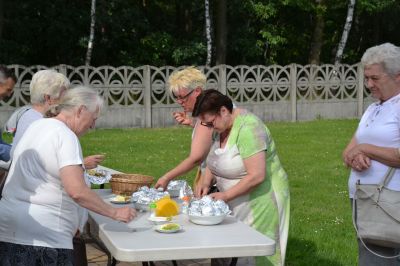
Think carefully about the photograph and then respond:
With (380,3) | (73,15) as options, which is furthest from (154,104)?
(380,3)

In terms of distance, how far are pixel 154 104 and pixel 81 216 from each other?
15083 millimetres

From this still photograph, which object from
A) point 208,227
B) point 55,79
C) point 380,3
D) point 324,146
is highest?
point 380,3

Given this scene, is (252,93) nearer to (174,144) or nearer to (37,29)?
(174,144)

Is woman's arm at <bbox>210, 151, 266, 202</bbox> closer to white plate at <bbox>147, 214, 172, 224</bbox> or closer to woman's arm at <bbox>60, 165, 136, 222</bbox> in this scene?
white plate at <bbox>147, 214, 172, 224</bbox>

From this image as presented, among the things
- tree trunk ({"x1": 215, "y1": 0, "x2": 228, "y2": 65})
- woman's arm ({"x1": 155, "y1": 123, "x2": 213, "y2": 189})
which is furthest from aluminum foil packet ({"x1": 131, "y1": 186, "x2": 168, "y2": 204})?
tree trunk ({"x1": 215, "y1": 0, "x2": 228, "y2": 65})

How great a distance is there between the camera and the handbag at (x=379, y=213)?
11.9 feet

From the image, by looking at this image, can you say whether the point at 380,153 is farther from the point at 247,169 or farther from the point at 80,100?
the point at 80,100

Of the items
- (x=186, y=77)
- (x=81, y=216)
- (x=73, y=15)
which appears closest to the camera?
(x=81, y=216)

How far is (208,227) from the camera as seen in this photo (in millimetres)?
3936

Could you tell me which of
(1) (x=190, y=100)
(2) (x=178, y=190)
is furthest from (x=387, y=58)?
(2) (x=178, y=190)

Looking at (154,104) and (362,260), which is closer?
(362,260)

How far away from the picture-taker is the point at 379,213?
145 inches

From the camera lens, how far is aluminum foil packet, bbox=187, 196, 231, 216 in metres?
3.97

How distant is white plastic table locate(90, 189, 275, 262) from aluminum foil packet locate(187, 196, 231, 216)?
7cm
